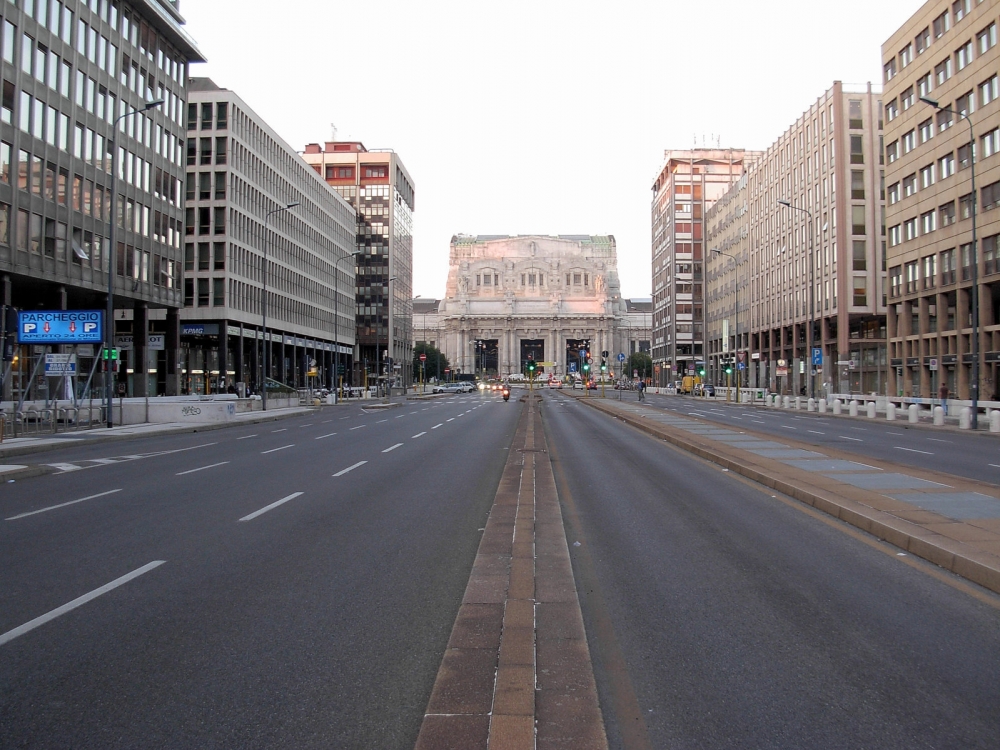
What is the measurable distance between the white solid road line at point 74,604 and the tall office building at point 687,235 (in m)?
100

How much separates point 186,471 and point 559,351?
168623 millimetres

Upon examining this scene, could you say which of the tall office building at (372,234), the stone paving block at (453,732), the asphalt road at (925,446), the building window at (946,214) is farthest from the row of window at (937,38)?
the tall office building at (372,234)

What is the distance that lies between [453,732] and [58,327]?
32816mm

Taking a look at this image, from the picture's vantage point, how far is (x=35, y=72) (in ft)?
124

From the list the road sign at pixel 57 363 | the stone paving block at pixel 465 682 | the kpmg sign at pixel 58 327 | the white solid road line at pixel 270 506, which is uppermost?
the kpmg sign at pixel 58 327

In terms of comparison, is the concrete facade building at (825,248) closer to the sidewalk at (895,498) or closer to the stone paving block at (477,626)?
the sidewalk at (895,498)

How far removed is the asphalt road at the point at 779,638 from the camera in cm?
389

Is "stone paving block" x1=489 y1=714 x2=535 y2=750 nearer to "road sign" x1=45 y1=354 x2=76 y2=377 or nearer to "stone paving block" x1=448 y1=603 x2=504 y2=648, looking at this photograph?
"stone paving block" x1=448 y1=603 x2=504 y2=648

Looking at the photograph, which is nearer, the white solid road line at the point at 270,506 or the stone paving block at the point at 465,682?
the stone paving block at the point at 465,682

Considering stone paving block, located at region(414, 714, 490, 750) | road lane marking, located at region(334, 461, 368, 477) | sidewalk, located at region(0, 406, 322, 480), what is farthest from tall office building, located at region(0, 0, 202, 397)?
stone paving block, located at region(414, 714, 490, 750)

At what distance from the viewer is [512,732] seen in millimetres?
3668

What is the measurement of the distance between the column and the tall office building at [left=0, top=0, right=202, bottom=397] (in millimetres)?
76

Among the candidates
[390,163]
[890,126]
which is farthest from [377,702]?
[390,163]

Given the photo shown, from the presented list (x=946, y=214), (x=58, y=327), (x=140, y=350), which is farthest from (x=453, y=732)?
(x=946, y=214)
